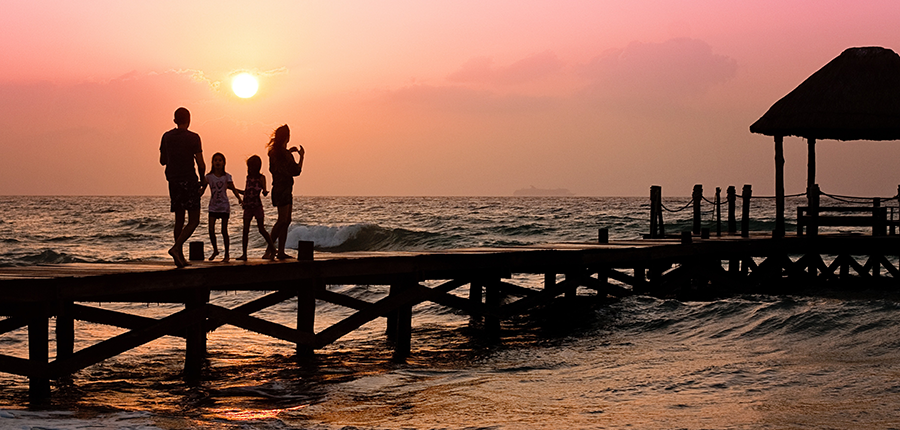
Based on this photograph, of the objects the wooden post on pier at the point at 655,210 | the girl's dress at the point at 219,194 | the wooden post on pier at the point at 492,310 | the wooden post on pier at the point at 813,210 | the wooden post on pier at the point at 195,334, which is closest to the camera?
the wooden post on pier at the point at 195,334

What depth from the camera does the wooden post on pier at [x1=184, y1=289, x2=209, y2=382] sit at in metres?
9.92

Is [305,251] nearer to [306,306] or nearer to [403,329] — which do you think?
[306,306]

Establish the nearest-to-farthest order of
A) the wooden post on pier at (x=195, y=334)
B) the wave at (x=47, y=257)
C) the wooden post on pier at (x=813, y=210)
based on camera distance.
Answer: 1. the wooden post on pier at (x=195, y=334)
2. the wooden post on pier at (x=813, y=210)
3. the wave at (x=47, y=257)

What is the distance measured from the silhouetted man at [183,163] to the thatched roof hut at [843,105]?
1394cm

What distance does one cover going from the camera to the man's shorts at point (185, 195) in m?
9.15

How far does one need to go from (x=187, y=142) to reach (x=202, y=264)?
1.57m

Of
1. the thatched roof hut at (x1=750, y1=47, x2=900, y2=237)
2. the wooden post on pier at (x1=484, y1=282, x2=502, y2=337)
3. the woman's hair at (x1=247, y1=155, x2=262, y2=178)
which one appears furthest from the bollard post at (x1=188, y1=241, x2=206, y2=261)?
the thatched roof hut at (x1=750, y1=47, x2=900, y2=237)

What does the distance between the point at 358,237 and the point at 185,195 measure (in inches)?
1521

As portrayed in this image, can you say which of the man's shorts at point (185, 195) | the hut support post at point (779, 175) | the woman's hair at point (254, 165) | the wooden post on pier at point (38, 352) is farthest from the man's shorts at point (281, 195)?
the hut support post at point (779, 175)

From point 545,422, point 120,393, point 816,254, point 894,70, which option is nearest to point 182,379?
point 120,393

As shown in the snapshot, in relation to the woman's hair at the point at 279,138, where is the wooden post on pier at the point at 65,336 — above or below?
below

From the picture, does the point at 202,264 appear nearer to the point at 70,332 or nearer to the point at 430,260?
the point at 70,332

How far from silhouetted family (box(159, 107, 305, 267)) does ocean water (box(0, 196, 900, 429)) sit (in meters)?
1.75

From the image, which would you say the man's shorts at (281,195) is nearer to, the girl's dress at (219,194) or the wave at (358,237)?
the girl's dress at (219,194)
